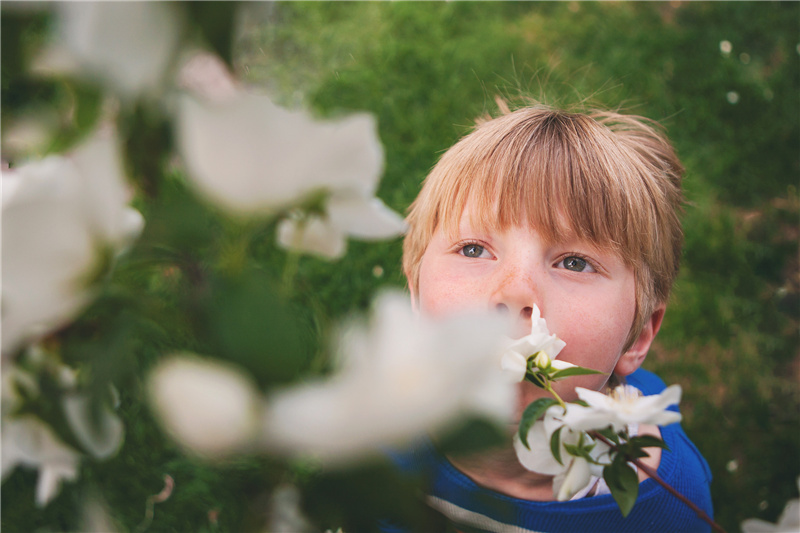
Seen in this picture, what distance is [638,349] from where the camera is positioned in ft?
3.19

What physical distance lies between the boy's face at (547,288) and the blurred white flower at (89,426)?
0.58 m

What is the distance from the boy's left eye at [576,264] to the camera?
84 cm

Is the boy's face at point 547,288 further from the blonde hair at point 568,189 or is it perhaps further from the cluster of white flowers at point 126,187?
the cluster of white flowers at point 126,187

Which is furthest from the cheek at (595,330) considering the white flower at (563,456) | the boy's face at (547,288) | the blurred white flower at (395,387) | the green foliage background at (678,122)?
the blurred white flower at (395,387)

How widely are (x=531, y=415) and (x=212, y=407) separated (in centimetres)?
37

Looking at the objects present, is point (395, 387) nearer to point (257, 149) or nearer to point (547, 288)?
point (257, 149)

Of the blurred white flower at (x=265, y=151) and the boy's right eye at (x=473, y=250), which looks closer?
the blurred white flower at (x=265, y=151)

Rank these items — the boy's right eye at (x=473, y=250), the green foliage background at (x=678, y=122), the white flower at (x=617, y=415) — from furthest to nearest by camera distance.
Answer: the green foliage background at (x=678, y=122) → the boy's right eye at (x=473, y=250) → the white flower at (x=617, y=415)

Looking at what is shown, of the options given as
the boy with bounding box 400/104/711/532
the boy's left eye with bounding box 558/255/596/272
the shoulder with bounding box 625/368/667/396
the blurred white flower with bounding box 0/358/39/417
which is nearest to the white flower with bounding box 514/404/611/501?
the boy with bounding box 400/104/711/532

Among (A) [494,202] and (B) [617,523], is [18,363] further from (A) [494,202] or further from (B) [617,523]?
(B) [617,523]

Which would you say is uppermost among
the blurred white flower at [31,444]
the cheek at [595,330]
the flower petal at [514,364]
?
the blurred white flower at [31,444]

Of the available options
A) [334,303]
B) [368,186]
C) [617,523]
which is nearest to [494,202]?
[617,523]

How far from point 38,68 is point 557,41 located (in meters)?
2.16

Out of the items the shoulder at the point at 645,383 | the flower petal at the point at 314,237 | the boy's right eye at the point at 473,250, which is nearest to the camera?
the flower petal at the point at 314,237
